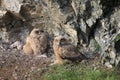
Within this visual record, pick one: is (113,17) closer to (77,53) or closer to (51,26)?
(77,53)

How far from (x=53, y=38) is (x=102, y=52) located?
1943mm

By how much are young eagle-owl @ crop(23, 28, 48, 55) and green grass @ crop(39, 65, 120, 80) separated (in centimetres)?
110

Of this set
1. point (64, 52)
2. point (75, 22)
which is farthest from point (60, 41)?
A: point (75, 22)

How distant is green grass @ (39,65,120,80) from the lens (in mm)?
10133

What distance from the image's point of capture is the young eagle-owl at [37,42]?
38.5 feet

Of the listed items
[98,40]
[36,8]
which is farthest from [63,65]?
[36,8]

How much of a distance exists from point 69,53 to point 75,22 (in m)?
1.08

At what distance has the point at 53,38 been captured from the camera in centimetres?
1225

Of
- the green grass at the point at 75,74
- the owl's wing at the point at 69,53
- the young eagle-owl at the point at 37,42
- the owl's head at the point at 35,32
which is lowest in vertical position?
the green grass at the point at 75,74

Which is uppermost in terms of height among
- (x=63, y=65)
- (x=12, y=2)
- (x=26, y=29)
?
(x=12, y=2)

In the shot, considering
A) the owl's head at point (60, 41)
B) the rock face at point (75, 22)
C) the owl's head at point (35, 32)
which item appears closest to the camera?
the rock face at point (75, 22)

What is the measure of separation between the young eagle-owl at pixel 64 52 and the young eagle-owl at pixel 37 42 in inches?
31.1

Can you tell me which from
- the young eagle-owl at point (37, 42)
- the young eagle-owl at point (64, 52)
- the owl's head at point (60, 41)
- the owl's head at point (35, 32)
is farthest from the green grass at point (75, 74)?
the owl's head at point (35, 32)

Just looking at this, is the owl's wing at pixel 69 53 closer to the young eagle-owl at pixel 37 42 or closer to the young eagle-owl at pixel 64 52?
the young eagle-owl at pixel 64 52
